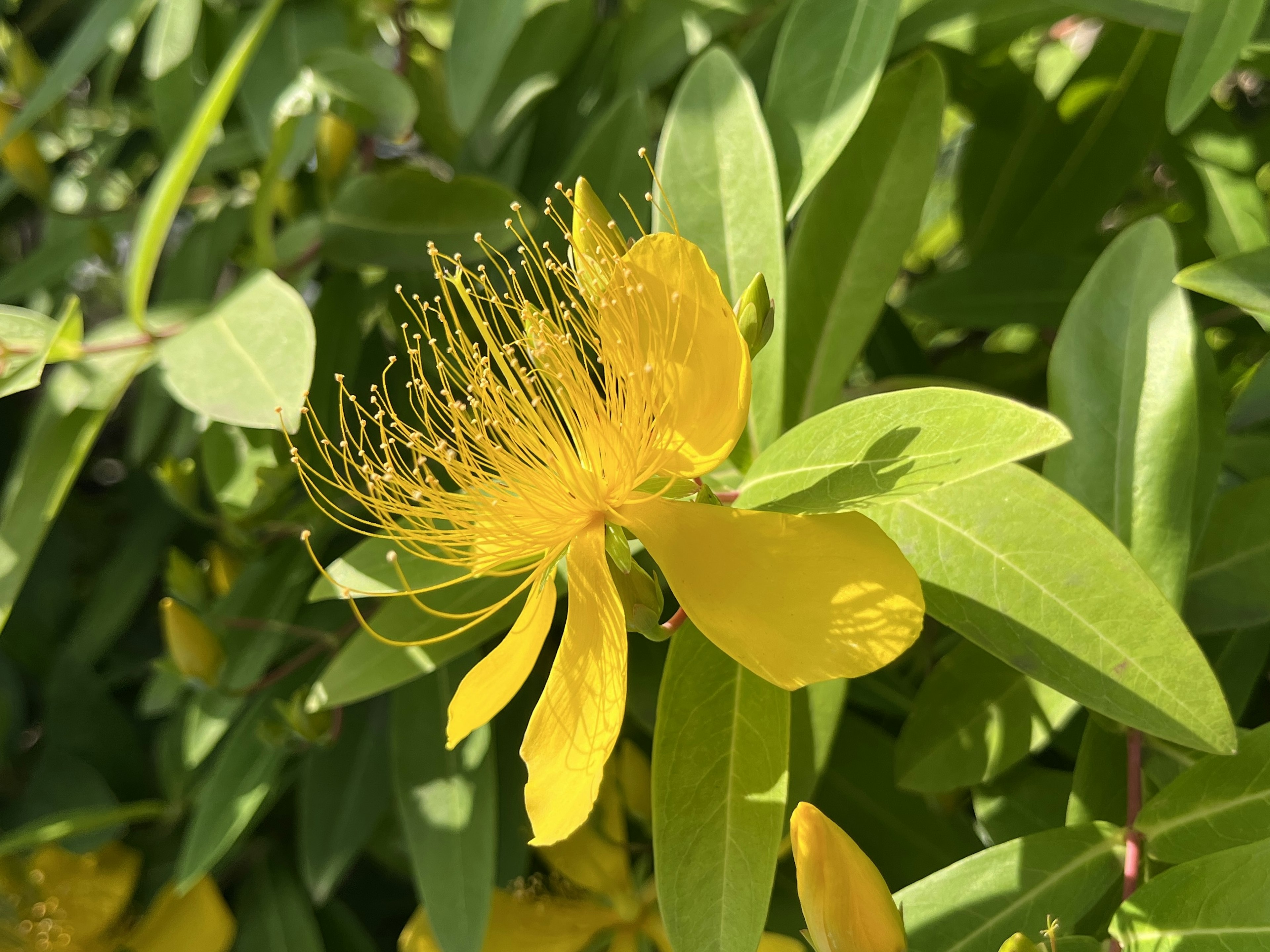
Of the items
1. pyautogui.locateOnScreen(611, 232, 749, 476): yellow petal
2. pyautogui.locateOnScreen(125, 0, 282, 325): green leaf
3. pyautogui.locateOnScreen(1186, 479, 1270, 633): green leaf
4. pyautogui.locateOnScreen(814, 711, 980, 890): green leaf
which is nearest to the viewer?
pyautogui.locateOnScreen(611, 232, 749, 476): yellow petal

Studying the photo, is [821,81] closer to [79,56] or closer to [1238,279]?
[1238,279]

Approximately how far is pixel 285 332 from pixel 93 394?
0.28m

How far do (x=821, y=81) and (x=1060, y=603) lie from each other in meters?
0.51

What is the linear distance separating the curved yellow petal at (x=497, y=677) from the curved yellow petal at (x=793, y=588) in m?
0.10

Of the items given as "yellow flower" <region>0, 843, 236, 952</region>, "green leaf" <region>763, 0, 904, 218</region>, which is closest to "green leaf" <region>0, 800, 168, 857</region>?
"yellow flower" <region>0, 843, 236, 952</region>

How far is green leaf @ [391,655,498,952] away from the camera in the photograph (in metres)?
0.97

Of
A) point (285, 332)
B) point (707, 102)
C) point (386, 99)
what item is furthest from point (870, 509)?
point (386, 99)

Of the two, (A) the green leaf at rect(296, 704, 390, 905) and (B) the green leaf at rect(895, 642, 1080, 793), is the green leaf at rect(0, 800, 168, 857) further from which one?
(B) the green leaf at rect(895, 642, 1080, 793)

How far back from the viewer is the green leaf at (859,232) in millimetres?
904

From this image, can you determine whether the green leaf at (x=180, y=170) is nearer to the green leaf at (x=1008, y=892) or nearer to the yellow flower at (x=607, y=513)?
the yellow flower at (x=607, y=513)

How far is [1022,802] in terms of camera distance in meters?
0.90

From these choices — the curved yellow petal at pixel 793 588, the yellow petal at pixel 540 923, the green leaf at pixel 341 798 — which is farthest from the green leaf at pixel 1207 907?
the green leaf at pixel 341 798

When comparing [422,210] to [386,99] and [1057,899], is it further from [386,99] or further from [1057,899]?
[1057,899]

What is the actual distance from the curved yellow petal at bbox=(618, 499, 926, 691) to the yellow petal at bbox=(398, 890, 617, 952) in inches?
23.7
